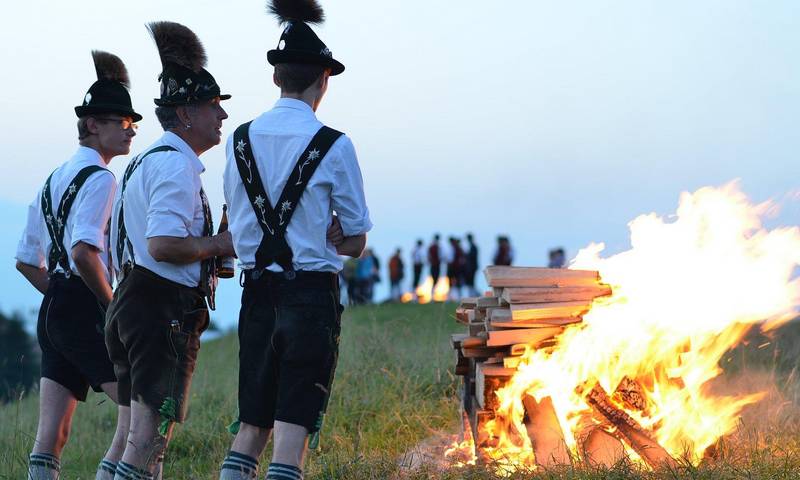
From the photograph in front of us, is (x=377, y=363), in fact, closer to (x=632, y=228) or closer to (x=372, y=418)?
(x=372, y=418)

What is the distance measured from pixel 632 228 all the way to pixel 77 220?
3440 mm

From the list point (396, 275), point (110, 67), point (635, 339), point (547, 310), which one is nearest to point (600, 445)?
point (635, 339)

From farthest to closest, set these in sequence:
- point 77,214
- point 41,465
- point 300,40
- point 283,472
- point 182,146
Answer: point 41,465
point 77,214
point 182,146
point 300,40
point 283,472

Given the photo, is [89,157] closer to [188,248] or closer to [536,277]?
[188,248]

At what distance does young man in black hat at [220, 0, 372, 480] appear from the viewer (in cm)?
432

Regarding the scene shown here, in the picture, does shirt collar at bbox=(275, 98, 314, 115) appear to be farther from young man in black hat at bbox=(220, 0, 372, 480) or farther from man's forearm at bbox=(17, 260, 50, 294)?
man's forearm at bbox=(17, 260, 50, 294)

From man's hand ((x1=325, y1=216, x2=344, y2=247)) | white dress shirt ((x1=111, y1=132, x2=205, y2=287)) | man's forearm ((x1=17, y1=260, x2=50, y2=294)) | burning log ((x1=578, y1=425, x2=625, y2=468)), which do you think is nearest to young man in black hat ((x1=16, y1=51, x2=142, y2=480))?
man's forearm ((x1=17, y1=260, x2=50, y2=294))

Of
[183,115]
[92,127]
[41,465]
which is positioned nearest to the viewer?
[183,115]

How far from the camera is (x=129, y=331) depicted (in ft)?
15.3

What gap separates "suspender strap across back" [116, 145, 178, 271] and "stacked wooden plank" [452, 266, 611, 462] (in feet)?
7.69

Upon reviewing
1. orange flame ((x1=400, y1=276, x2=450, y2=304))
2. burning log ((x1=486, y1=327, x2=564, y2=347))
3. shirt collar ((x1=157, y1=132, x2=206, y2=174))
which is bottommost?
burning log ((x1=486, y1=327, x2=564, y2=347))

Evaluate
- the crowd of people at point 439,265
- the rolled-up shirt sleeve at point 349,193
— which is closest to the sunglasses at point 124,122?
the rolled-up shirt sleeve at point 349,193

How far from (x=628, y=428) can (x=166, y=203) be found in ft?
10.3

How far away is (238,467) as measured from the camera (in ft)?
14.5
